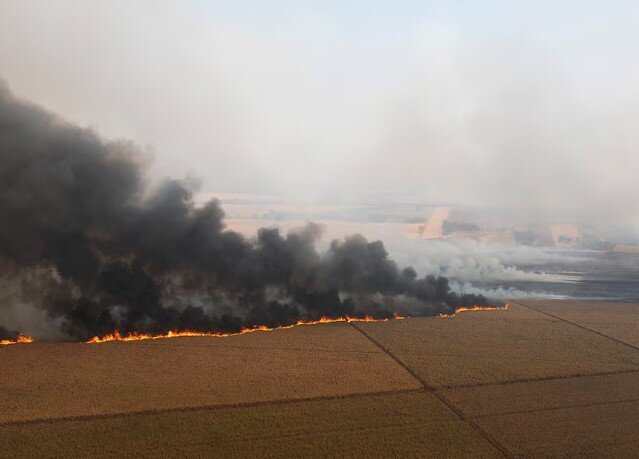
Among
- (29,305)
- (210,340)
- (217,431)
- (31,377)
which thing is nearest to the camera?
(217,431)

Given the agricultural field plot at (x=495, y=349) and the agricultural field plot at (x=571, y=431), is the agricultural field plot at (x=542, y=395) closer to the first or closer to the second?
the agricultural field plot at (x=571, y=431)

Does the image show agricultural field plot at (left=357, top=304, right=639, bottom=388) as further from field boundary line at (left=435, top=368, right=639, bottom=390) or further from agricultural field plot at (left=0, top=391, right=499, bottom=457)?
agricultural field plot at (left=0, top=391, right=499, bottom=457)

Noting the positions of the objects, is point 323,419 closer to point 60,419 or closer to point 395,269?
point 60,419

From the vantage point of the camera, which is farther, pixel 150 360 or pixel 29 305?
pixel 29 305

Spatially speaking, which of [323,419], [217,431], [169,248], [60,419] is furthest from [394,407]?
[169,248]

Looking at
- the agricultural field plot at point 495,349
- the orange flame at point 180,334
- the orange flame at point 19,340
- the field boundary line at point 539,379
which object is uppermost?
the orange flame at point 19,340

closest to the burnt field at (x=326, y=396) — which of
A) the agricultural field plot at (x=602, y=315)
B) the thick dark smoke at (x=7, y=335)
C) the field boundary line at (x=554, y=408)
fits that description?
the field boundary line at (x=554, y=408)
